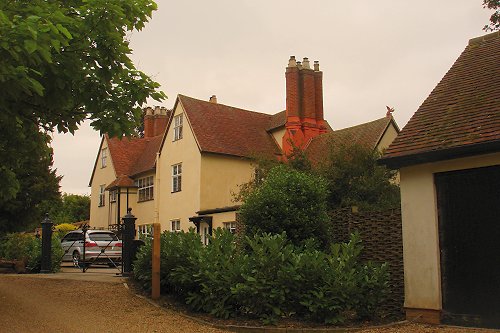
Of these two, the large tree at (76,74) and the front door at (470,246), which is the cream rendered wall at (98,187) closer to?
the large tree at (76,74)

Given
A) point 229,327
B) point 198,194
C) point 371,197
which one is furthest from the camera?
point 198,194

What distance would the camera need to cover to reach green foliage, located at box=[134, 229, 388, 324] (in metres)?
9.40

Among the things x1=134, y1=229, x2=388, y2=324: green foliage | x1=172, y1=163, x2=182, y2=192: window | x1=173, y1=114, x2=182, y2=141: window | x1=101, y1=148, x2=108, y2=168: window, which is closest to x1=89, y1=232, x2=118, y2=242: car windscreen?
x1=172, y1=163, x2=182, y2=192: window

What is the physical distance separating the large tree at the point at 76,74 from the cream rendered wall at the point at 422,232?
198 inches

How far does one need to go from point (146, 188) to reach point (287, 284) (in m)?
25.6

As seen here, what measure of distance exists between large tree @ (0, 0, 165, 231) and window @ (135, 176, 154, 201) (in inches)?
918

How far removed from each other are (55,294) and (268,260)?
5796mm

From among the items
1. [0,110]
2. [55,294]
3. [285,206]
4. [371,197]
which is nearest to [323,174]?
[371,197]

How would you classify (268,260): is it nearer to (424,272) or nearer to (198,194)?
(424,272)

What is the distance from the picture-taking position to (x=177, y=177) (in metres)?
30.5

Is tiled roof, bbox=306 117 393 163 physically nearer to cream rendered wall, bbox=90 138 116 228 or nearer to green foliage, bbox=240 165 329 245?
green foliage, bbox=240 165 329 245

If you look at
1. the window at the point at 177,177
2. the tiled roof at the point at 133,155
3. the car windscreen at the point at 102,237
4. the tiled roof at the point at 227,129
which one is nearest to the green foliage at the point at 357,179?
the tiled roof at the point at 227,129

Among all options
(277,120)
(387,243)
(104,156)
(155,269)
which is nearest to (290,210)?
(387,243)

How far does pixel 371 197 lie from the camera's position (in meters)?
19.3
